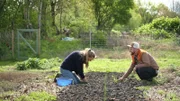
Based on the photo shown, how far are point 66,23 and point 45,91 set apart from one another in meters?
33.6

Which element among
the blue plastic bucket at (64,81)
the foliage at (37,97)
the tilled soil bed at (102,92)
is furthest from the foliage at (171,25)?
the foliage at (37,97)

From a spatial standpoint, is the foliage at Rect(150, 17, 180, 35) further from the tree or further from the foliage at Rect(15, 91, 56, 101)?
the foliage at Rect(15, 91, 56, 101)

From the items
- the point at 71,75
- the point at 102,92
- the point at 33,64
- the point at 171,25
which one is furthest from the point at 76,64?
the point at 171,25

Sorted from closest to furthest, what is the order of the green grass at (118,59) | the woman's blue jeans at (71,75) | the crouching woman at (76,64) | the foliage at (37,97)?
the foliage at (37,97)
the crouching woman at (76,64)
the woman's blue jeans at (71,75)
the green grass at (118,59)

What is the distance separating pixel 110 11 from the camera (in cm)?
3778

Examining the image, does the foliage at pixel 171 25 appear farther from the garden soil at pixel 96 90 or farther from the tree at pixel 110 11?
the garden soil at pixel 96 90

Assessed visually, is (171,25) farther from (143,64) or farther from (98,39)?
(143,64)

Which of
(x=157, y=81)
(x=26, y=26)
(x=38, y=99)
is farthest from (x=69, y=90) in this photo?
(x=26, y=26)

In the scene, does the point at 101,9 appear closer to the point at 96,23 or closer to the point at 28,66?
the point at 96,23

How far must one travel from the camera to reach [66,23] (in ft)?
136

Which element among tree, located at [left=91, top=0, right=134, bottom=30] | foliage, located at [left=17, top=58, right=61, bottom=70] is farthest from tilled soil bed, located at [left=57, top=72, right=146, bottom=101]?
tree, located at [left=91, top=0, right=134, bottom=30]

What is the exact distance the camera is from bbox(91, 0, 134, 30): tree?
1473 inches

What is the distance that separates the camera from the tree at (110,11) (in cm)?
3741

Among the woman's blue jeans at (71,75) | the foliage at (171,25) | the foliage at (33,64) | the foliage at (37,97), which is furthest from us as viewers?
the foliage at (171,25)
